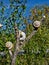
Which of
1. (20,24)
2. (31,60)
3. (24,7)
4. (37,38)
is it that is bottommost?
(31,60)

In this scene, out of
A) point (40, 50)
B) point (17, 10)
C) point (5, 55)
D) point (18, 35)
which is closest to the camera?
point (18, 35)

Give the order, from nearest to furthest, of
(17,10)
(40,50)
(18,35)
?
(18,35) < (17,10) < (40,50)

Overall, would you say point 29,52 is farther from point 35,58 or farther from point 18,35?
point 18,35

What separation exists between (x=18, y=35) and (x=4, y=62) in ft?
12.3

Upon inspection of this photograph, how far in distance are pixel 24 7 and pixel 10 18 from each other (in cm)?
36

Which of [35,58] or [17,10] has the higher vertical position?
[17,10]

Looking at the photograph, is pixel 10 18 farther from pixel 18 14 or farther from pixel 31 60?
pixel 31 60

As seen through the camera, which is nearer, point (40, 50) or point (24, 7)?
point (24, 7)

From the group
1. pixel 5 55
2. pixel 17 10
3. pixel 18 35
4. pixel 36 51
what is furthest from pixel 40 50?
pixel 18 35

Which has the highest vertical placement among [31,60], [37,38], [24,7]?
[24,7]

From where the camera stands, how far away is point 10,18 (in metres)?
5.41

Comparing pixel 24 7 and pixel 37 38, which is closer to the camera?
pixel 24 7

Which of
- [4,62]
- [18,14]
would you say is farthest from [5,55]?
[18,14]

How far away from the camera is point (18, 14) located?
5.43m
